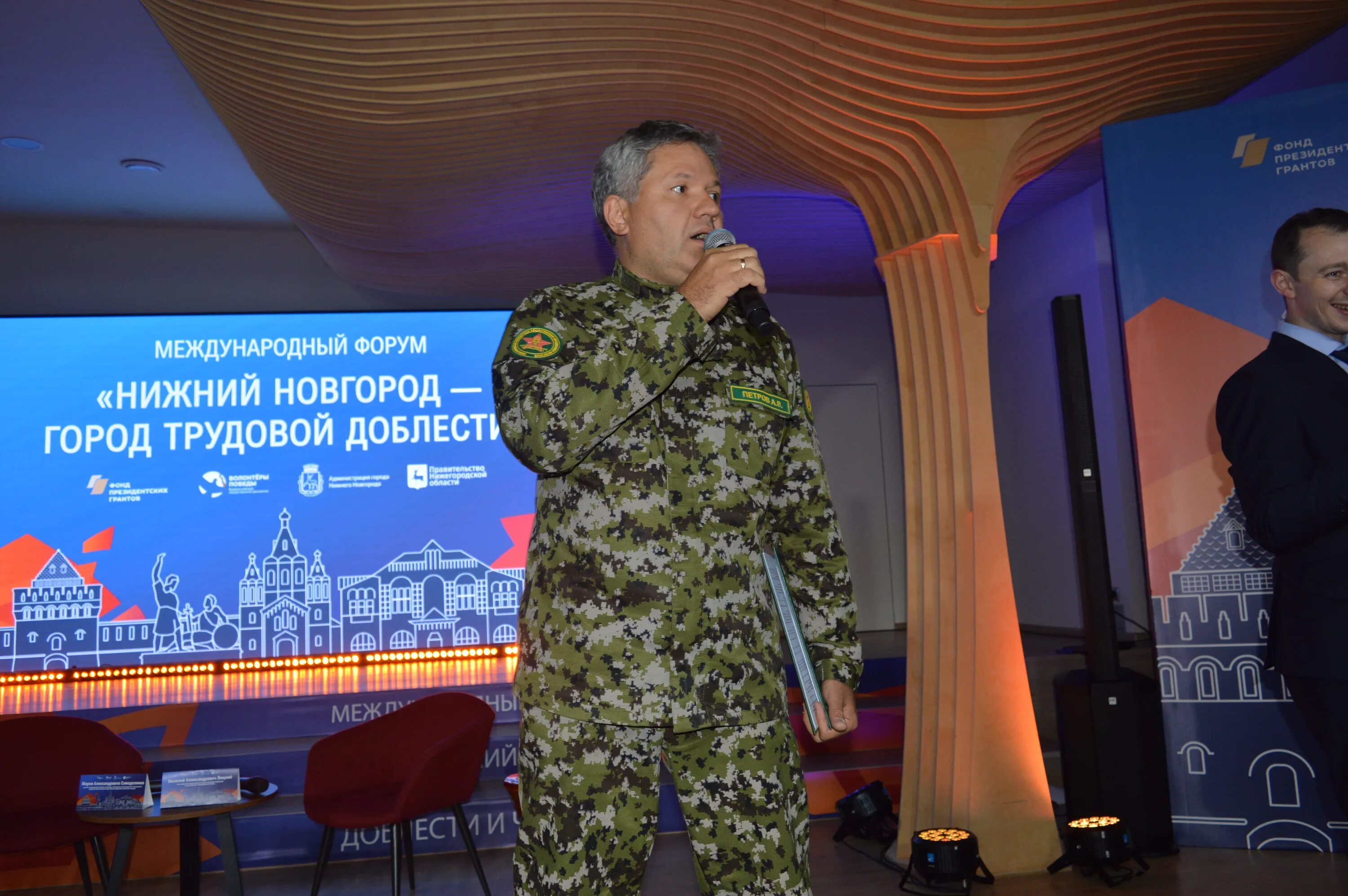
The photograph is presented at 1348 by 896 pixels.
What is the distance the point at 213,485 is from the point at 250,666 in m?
1.43

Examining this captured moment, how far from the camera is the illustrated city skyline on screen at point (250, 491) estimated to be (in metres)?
7.33

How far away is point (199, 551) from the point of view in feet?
24.5

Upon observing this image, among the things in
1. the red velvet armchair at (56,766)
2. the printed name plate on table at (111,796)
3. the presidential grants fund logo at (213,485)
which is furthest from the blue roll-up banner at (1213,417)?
the presidential grants fund logo at (213,485)

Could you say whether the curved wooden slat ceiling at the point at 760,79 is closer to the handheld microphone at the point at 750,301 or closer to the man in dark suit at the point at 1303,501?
the man in dark suit at the point at 1303,501

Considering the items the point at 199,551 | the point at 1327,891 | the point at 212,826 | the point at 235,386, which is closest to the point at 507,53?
the point at 212,826

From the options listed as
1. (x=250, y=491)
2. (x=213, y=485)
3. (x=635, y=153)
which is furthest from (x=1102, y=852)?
(x=213, y=485)

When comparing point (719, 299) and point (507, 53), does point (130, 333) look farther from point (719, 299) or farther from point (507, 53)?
point (719, 299)

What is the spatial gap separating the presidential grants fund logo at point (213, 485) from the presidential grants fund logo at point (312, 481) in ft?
1.93

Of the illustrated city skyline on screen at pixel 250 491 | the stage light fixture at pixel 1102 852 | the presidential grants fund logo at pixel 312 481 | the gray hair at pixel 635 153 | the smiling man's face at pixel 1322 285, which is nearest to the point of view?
the gray hair at pixel 635 153

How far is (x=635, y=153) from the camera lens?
4.91 ft

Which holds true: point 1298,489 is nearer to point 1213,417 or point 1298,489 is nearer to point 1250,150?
point 1213,417

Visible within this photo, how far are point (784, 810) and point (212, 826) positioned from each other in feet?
13.6

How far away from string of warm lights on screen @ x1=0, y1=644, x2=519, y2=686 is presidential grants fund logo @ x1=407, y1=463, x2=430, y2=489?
130 centimetres

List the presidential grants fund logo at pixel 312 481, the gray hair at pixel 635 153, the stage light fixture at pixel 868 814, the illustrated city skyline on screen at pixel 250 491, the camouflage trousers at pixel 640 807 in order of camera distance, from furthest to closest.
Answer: the presidential grants fund logo at pixel 312 481 → the illustrated city skyline on screen at pixel 250 491 → the stage light fixture at pixel 868 814 → the gray hair at pixel 635 153 → the camouflage trousers at pixel 640 807
